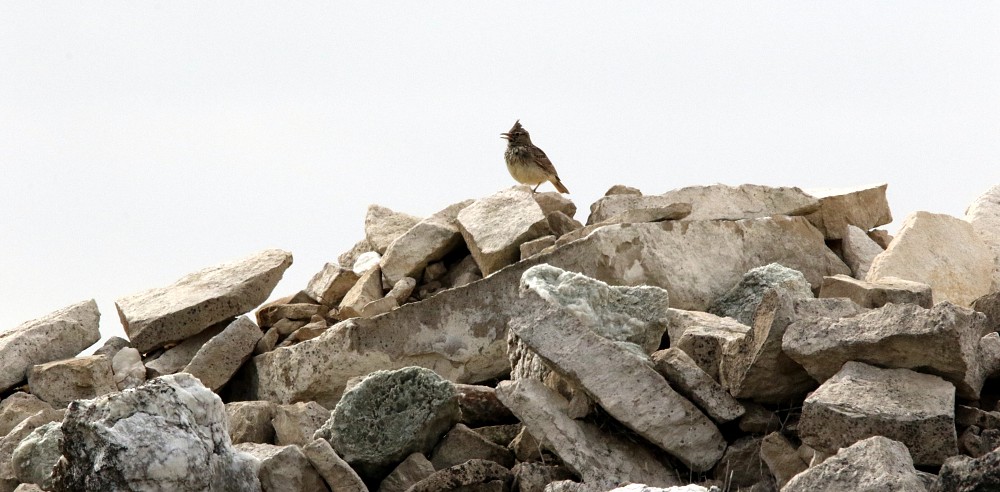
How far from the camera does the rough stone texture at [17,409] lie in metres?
9.21

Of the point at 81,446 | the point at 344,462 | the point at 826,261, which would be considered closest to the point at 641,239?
the point at 826,261

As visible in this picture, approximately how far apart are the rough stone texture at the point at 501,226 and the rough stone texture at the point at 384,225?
103cm

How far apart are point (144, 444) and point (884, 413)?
337cm

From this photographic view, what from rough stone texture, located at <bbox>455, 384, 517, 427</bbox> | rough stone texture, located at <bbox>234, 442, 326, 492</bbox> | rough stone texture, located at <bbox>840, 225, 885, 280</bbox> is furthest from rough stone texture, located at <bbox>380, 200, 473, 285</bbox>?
rough stone texture, located at <bbox>234, 442, 326, 492</bbox>

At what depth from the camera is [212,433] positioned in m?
6.54

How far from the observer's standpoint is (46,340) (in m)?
9.88

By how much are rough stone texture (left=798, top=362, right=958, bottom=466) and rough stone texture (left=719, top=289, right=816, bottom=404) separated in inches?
14.6

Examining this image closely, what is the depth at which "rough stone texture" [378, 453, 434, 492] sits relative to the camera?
6.90m

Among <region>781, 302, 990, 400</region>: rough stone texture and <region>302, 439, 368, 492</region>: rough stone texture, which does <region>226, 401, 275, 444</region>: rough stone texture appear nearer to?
<region>302, 439, 368, 492</region>: rough stone texture

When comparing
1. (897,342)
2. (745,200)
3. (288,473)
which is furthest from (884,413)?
(745,200)

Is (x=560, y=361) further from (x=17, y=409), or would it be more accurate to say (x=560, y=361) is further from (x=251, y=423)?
(x=17, y=409)

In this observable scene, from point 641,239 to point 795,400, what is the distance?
8.21 feet

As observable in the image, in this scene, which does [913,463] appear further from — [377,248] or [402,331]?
[377,248]

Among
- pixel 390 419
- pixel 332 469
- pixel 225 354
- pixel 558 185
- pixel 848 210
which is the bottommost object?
pixel 225 354
